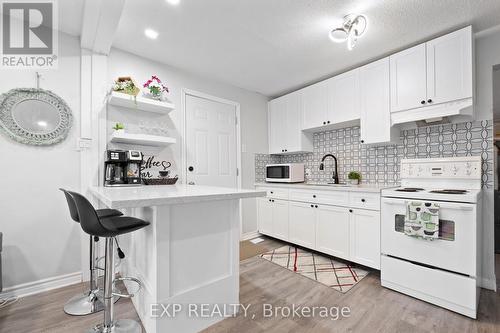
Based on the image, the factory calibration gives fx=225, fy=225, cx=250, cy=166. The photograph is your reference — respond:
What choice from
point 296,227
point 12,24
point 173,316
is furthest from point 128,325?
point 12,24

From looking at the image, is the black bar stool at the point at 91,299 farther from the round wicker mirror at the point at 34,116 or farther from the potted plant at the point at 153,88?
the potted plant at the point at 153,88

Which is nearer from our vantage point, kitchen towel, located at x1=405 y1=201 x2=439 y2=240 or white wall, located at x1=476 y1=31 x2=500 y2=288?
kitchen towel, located at x1=405 y1=201 x2=439 y2=240

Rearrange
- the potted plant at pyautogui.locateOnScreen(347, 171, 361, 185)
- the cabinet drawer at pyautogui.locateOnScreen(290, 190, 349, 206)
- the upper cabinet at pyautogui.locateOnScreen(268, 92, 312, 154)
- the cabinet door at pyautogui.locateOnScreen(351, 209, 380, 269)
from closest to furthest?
1. the cabinet door at pyautogui.locateOnScreen(351, 209, 380, 269)
2. the cabinet drawer at pyautogui.locateOnScreen(290, 190, 349, 206)
3. the potted plant at pyautogui.locateOnScreen(347, 171, 361, 185)
4. the upper cabinet at pyautogui.locateOnScreen(268, 92, 312, 154)

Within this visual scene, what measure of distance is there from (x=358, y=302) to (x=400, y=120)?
73.2 inches

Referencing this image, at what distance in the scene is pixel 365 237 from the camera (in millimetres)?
2375

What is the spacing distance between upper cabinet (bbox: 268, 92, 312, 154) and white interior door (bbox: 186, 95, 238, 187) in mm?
759

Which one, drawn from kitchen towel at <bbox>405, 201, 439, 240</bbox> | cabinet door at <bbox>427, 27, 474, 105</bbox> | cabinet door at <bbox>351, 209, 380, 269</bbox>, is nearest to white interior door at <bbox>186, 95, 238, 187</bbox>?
cabinet door at <bbox>351, 209, 380, 269</bbox>

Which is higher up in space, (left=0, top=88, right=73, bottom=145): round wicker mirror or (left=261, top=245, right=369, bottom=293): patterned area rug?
(left=0, top=88, right=73, bottom=145): round wicker mirror

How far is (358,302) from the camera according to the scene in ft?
6.17

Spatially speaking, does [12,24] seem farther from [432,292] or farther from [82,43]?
[432,292]

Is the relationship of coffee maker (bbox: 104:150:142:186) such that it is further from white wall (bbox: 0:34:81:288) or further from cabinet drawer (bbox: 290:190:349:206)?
cabinet drawer (bbox: 290:190:349:206)

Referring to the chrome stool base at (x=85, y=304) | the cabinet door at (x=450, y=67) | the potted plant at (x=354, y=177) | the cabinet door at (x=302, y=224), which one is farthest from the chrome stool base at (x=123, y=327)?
the cabinet door at (x=450, y=67)

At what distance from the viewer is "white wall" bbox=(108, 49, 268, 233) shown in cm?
255

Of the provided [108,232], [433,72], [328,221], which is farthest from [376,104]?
[108,232]
